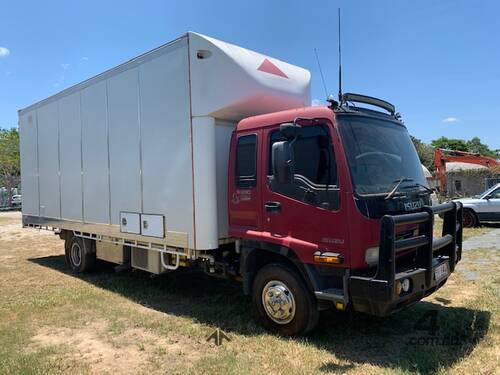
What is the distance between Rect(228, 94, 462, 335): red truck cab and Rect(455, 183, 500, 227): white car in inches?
449

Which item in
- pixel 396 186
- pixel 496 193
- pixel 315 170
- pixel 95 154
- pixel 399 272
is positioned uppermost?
pixel 95 154

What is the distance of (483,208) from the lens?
51.9ft

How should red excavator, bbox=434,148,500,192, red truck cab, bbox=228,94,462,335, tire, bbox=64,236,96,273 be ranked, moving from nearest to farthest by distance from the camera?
red truck cab, bbox=228,94,462,335 → tire, bbox=64,236,96,273 → red excavator, bbox=434,148,500,192

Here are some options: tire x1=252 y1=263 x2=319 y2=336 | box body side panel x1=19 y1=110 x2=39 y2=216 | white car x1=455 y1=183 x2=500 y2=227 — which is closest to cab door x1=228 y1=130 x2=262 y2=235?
tire x1=252 y1=263 x2=319 y2=336

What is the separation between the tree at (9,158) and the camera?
40969 millimetres

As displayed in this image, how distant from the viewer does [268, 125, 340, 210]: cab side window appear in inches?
187

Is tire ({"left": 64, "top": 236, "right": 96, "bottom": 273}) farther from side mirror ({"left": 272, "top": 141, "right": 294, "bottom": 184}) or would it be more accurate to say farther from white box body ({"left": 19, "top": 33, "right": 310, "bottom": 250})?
side mirror ({"left": 272, "top": 141, "right": 294, "bottom": 184})

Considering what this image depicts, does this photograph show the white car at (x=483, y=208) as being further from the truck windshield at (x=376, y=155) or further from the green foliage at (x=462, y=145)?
the green foliage at (x=462, y=145)

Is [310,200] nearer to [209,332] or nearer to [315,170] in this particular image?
[315,170]

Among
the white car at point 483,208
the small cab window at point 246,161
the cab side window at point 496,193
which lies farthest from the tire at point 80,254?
the cab side window at point 496,193

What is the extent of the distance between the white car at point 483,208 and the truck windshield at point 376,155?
38.8 feet

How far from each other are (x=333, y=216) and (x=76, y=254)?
7024 millimetres

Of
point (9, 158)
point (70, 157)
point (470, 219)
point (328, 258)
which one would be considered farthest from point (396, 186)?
point (9, 158)

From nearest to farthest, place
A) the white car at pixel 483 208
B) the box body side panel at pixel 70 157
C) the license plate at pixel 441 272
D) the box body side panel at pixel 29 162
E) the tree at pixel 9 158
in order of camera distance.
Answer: the license plate at pixel 441 272, the box body side panel at pixel 70 157, the box body side panel at pixel 29 162, the white car at pixel 483 208, the tree at pixel 9 158
